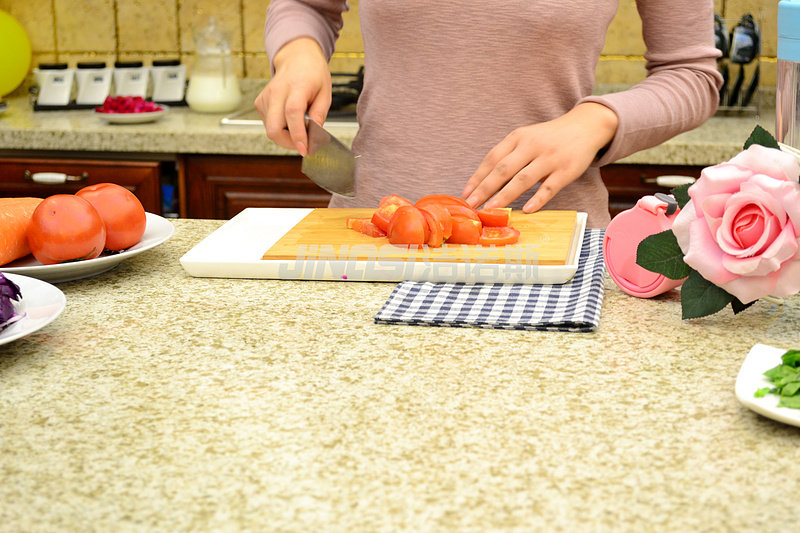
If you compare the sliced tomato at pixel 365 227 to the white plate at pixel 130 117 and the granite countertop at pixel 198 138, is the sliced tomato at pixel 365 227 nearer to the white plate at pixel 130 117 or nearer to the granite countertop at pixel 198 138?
the granite countertop at pixel 198 138

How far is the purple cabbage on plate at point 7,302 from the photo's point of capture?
2.60ft

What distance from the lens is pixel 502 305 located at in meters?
0.92

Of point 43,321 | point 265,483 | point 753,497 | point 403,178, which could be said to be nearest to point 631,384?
point 753,497

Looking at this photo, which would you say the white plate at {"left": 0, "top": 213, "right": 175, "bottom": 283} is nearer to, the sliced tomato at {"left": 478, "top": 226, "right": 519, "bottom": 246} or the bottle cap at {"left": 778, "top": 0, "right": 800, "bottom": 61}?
the sliced tomato at {"left": 478, "top": 226, "right": 519, "bottom": 246}

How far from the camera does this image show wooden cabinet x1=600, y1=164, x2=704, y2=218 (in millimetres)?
2121

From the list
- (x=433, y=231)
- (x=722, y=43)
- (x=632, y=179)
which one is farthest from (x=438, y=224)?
(x=722, y=43)

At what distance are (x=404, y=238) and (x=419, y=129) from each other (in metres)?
0.40

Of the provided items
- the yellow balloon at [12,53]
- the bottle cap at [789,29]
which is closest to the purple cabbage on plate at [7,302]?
the bottle cap at [789,29]

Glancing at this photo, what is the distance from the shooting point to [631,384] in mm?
729

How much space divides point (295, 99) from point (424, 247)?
33 cm

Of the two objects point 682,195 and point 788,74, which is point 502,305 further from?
point 788,74

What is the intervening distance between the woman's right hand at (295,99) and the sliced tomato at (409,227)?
0.23 metres

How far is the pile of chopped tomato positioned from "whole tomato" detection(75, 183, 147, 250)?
0.91ft

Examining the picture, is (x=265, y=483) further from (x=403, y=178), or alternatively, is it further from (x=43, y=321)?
(x=403, y=178)
